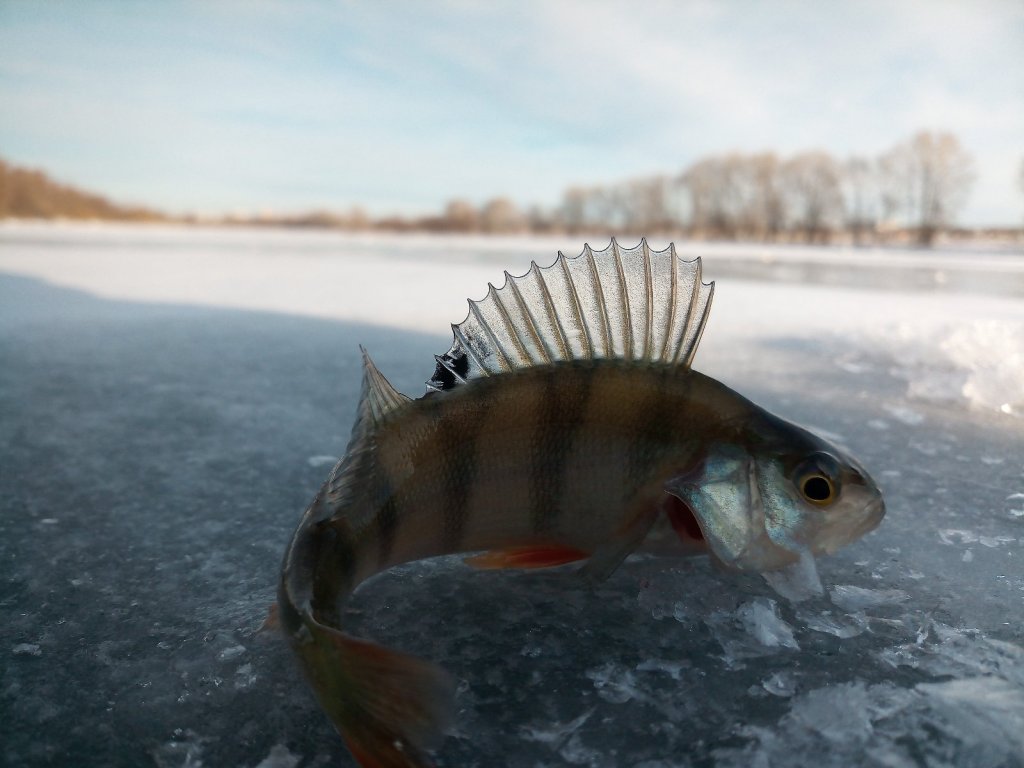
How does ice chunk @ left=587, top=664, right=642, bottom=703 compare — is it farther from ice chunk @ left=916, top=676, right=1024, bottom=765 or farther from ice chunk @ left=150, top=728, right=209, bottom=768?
ice chunk @ left=150, top=728, right=209, bottom=768

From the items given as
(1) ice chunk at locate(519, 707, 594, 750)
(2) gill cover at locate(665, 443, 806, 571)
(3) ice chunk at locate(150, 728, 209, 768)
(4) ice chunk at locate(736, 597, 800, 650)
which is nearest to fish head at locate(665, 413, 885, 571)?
(2) gill cover at locate(665, 443, 806, 571)

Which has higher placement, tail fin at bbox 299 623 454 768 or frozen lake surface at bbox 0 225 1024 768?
tail fin at bbox 299 623 454 768

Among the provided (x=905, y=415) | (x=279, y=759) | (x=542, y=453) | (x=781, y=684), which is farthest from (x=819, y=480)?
(x=905, y=415)

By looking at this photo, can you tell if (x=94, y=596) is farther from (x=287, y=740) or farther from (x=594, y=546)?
(x=594, y=546)

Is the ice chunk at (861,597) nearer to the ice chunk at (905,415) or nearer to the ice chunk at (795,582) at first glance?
the ice chunk at (795,582)

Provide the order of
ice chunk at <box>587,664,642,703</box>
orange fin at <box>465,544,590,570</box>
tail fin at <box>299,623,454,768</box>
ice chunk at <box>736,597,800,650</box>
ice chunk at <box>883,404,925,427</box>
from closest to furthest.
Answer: tail fin at <box>299,623,454,768</box>, ice chunk at <box>587,664,642,703</box>, ice chunk at <box>736,597,800,650</box>, orange fin at <box>465,544,590,570</box>, ice chunk at <box>883,404,925,427</box>

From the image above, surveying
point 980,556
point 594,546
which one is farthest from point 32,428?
point 980,556
